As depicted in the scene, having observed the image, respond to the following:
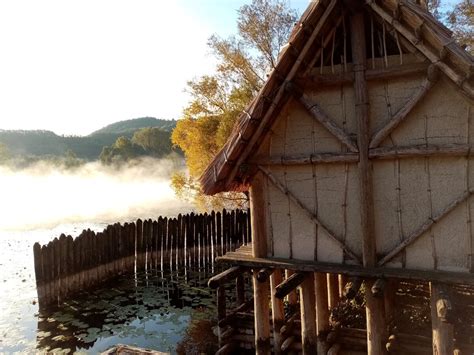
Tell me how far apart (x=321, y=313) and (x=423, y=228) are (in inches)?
109

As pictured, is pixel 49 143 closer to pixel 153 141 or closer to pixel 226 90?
pixel 153 141

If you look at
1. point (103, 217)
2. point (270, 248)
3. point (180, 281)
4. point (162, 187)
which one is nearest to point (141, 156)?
point (162, 187)

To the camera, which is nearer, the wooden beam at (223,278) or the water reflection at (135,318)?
the wooden beam at (223,278)

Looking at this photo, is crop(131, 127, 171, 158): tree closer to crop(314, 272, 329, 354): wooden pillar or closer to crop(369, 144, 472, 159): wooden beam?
crop(314, 272, 329, 354): wooden pillar

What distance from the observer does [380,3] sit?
6.39 m

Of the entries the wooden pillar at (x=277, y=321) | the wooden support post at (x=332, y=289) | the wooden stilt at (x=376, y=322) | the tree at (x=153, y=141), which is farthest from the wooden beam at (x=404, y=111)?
the tree at (x=153, y=141)

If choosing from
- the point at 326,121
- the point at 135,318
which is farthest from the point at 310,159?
the point at 135,318

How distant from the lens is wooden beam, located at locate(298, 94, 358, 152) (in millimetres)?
6793

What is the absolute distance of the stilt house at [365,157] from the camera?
20.4ft

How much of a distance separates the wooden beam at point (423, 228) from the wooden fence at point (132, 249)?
42.9ft

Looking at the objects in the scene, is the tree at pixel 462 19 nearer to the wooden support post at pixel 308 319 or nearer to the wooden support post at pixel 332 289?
the wooden support post at pixel 332 289

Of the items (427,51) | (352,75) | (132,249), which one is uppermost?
(427,51)

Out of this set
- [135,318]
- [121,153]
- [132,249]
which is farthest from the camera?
[121,153]

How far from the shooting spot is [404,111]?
21.0ft
